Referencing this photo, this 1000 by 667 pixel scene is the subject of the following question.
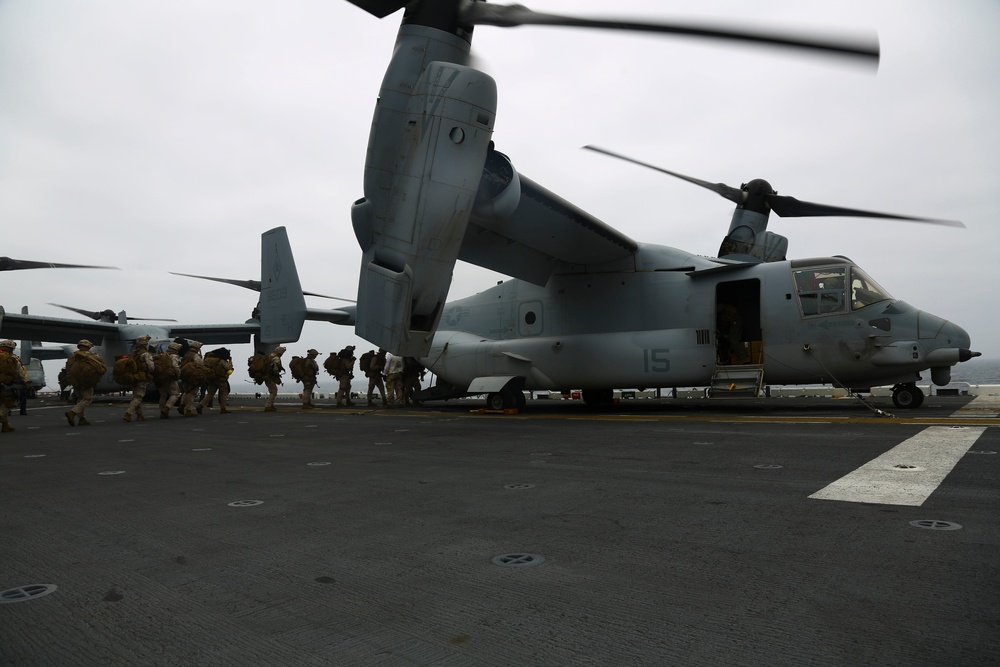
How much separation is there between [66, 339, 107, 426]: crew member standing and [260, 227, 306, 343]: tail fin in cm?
354

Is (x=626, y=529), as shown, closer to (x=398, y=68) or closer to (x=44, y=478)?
(x=44, y=478)

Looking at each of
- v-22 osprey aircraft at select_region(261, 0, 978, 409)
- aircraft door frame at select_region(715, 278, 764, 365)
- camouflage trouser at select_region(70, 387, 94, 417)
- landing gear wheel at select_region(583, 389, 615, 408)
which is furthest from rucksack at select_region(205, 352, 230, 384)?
aircraft door frame at select_region(715, 278, 764, 365)

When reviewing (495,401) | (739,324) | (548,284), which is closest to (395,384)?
(495,401)

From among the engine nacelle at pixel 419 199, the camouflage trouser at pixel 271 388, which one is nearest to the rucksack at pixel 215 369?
the camouflage trouser at pixel 271 388

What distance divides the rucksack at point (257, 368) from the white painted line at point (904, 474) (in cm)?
1590

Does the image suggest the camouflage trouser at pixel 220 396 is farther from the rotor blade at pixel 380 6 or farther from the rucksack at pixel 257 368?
the rotor blade at pixel 380 6

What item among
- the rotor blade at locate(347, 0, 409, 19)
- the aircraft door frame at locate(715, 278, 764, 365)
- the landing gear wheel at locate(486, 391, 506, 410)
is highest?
the rotor blade at locate(347, 0, 409, 19)

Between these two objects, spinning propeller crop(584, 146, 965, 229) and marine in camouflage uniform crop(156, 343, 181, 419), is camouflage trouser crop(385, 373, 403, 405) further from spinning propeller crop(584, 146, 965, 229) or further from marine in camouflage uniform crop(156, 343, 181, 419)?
spinning propeller crop(584, 146, 965, 229)

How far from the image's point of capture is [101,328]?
76.9ft

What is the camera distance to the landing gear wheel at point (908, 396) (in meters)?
10.8

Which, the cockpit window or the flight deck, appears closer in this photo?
the flight deck

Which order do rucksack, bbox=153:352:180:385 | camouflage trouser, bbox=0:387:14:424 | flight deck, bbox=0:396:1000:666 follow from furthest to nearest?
rucksack, bbox=153:352:180:385, camouflage trouser, bbox=0:387:14:424, flight deck, bbox=0:396:1000:666

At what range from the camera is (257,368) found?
58.5ft

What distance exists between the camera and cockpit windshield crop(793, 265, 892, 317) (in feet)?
35.3
